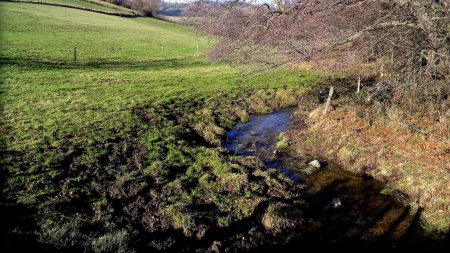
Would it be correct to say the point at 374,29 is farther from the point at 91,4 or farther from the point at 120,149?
the point at 91,4

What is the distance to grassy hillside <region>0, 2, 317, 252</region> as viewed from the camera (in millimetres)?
9789

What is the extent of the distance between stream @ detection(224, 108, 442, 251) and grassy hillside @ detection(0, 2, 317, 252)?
1.29m

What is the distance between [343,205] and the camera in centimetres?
1142

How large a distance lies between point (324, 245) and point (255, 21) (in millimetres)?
10202

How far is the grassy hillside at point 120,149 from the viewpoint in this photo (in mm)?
9789

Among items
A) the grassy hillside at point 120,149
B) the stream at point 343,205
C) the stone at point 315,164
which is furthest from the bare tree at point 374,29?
the grassy hillside at point 120,149

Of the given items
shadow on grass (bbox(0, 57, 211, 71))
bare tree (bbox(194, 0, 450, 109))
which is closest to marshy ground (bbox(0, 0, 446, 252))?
shadow on grass (bbox(0, 57, 211, 71))

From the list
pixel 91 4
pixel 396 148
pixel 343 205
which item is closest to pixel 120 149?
pixel 343 205

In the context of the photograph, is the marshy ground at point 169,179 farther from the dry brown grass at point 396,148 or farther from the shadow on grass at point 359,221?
the dry brown grass at point 396,148

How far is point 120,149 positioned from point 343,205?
8.58 metres

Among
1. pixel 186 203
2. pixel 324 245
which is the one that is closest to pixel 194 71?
pixel 186 203

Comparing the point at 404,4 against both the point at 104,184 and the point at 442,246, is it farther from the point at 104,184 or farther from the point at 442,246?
the point at 104,184

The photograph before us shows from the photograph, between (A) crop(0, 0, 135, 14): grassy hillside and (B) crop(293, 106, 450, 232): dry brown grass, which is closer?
(B) crop(293, 106, 450, 232): dry brown grass

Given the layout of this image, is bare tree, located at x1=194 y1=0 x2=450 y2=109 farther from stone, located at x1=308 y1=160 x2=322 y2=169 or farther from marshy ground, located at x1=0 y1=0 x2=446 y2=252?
marshy ground, located at x1=0 y1=0 x2=446 y2=252
